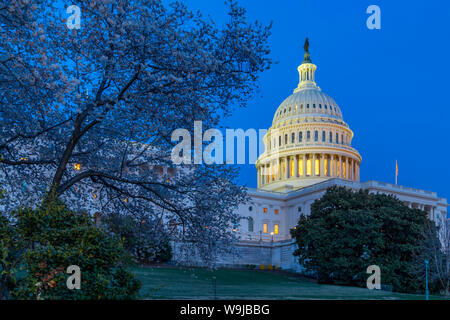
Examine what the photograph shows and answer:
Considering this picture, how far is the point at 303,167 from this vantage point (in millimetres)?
121750

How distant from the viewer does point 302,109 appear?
128m

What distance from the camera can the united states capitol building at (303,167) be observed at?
102750 millimetres

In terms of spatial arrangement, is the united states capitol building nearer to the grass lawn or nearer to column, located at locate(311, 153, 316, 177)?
column, located at locate(311, 153, 316, 177)

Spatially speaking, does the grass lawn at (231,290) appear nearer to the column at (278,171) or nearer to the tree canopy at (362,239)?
the tree canopy at (362,239)

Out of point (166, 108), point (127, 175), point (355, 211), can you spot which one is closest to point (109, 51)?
point (166, 108)

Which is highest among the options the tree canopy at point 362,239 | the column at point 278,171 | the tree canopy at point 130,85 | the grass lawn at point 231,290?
the column at point 278,171

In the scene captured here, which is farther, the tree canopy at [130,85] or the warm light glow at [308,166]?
the warm light glow at [308,166]

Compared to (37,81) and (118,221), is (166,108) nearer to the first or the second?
(37,81)

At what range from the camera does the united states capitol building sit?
10275 cm

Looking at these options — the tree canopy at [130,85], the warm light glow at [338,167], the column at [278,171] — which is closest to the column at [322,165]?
the warm light glow at [338,167]

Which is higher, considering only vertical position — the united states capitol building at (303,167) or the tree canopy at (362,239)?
the united states capitol building at (303,167)

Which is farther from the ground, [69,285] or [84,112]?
[84,112]

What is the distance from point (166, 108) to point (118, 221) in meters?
5.36
